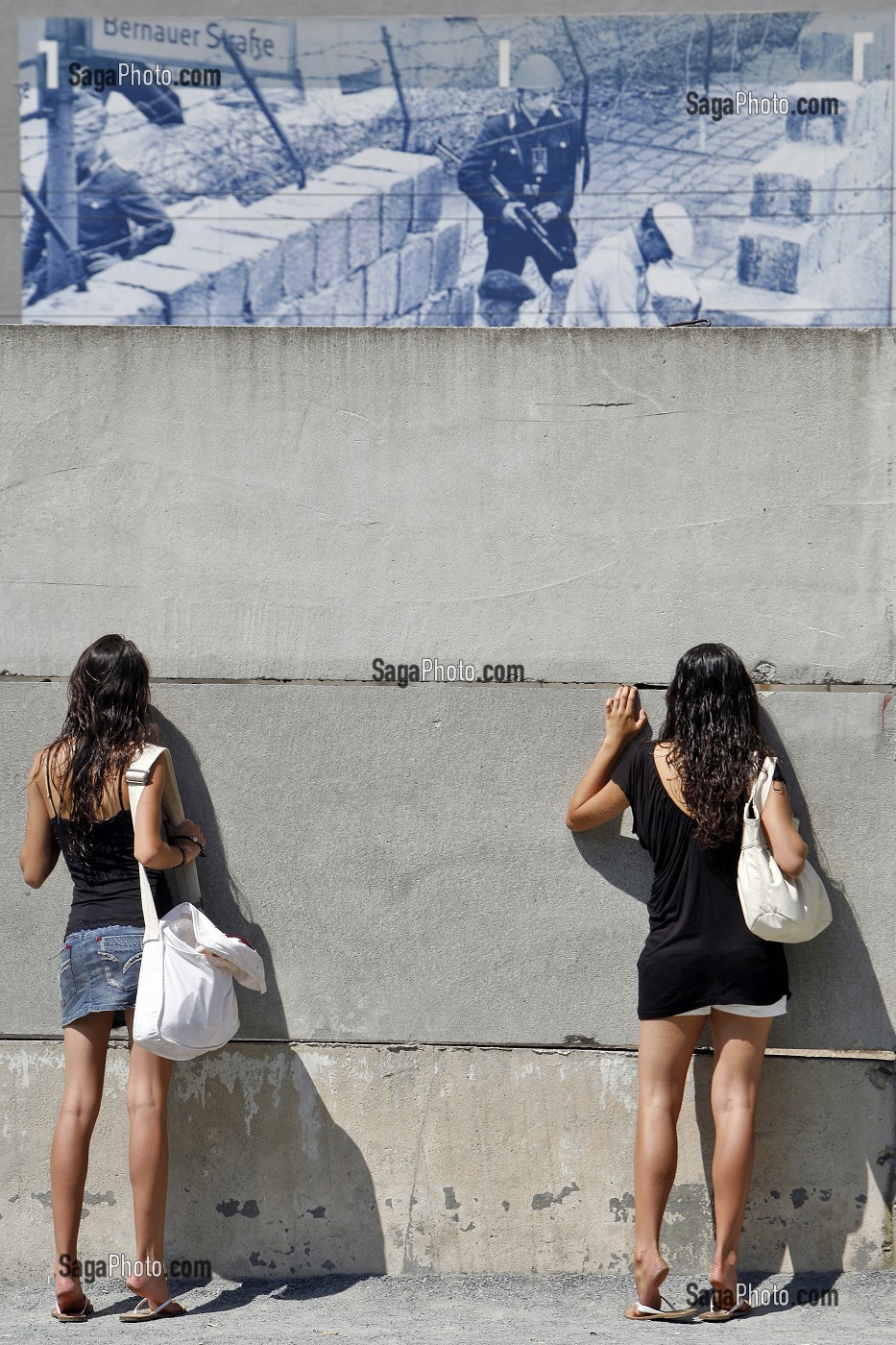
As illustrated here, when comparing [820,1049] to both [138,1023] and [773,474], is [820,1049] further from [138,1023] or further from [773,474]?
[138,1023]

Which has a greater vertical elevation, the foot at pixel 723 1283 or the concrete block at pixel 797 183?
the concrete block at pixel 797 183

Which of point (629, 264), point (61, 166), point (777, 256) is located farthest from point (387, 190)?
point (777, 256)

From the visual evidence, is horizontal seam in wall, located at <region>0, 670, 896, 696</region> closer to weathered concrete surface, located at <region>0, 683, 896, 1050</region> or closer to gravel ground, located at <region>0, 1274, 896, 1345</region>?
weathered concrete surface, located at <region>0, 683, 896, 1050</region>

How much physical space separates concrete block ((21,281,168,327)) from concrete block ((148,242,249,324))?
320 millimetres

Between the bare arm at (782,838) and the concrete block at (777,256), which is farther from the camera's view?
the concrete block at (777,256)

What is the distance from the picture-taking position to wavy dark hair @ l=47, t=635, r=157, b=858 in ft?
11.2

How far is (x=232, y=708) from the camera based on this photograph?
382cm

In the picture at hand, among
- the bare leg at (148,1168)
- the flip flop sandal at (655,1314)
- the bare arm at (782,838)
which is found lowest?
the flip flop sandal at (655,1314)

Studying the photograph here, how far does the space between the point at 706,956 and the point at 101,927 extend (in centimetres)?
180

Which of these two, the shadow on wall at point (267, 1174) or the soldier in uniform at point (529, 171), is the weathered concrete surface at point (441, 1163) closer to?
the shadow on wall at point (267, 1174)

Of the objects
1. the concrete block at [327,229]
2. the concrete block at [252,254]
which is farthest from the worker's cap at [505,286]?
the concrete block at [252,254]

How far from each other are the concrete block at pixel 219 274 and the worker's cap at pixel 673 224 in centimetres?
281

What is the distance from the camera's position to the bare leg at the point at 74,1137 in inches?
134

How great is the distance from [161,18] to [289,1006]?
7.06 m
